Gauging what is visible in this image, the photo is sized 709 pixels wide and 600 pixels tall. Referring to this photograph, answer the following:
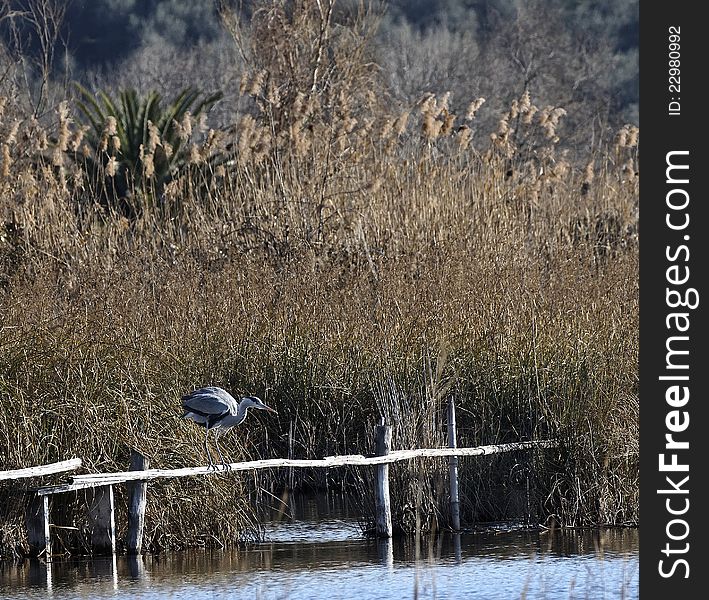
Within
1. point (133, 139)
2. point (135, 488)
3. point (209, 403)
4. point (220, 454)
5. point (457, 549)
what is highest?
point (133, 139)

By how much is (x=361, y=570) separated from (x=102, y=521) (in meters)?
1.68

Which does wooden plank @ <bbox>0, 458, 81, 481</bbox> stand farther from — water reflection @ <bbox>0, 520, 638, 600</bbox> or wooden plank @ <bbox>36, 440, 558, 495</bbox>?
water reflection @ <bbox>0, 520, 638, 600</bbox>

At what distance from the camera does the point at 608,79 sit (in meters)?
40.2

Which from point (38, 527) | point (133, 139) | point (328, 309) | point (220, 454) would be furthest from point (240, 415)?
point (133, 139)

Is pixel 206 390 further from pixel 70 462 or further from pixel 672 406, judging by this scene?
pixel 672 406

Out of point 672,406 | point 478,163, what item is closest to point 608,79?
point 478,163

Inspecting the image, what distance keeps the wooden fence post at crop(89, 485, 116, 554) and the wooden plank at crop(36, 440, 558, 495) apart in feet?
0.65

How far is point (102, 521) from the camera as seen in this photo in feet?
31.9

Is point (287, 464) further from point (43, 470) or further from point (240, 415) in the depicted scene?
point (43, 470)

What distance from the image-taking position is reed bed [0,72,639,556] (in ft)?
33.4

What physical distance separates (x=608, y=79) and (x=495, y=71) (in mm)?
2997

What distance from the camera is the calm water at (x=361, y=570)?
8.62 m

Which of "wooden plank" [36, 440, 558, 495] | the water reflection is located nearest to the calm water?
the water reflection

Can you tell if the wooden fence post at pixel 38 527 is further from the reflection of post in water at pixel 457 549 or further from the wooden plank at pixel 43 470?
the reflection of post in water at pixel 457 549
